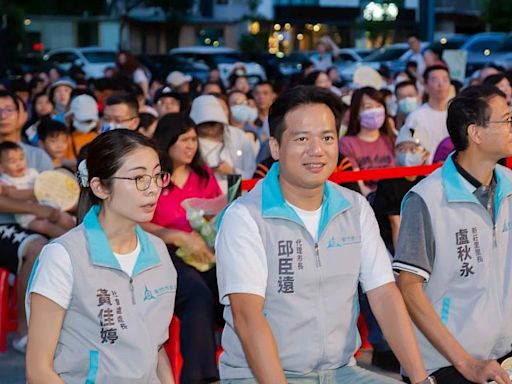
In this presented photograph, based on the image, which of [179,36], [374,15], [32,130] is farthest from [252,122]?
[179,36]

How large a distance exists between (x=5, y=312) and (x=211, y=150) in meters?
2.08

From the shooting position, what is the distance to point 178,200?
634cm

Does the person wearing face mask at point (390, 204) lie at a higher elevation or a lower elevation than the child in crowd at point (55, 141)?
lower

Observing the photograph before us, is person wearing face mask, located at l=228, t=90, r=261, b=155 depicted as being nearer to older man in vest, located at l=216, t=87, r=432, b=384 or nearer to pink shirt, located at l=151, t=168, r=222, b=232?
pink shirt, located at l=151, t=168, r=222, b=232

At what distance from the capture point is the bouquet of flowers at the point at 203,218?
6008mm

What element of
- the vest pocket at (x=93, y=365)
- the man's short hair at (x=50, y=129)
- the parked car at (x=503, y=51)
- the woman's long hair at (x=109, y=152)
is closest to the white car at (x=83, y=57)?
the parked car at (x=503, y=51)

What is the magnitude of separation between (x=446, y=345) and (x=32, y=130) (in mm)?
7256

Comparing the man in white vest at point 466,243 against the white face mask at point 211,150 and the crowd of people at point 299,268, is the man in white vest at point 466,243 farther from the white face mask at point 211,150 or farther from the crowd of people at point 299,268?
the white face mask at point 211,150

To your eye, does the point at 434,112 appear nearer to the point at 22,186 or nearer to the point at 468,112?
the point at 22,186

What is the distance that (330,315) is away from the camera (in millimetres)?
3900

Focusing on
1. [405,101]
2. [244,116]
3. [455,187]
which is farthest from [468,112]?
[405,101]

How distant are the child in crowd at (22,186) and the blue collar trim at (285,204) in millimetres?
3296

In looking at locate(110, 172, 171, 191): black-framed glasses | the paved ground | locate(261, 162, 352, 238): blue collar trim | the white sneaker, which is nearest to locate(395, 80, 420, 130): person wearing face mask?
the paved ground

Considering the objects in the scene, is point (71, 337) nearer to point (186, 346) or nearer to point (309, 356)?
point (309, 356)
